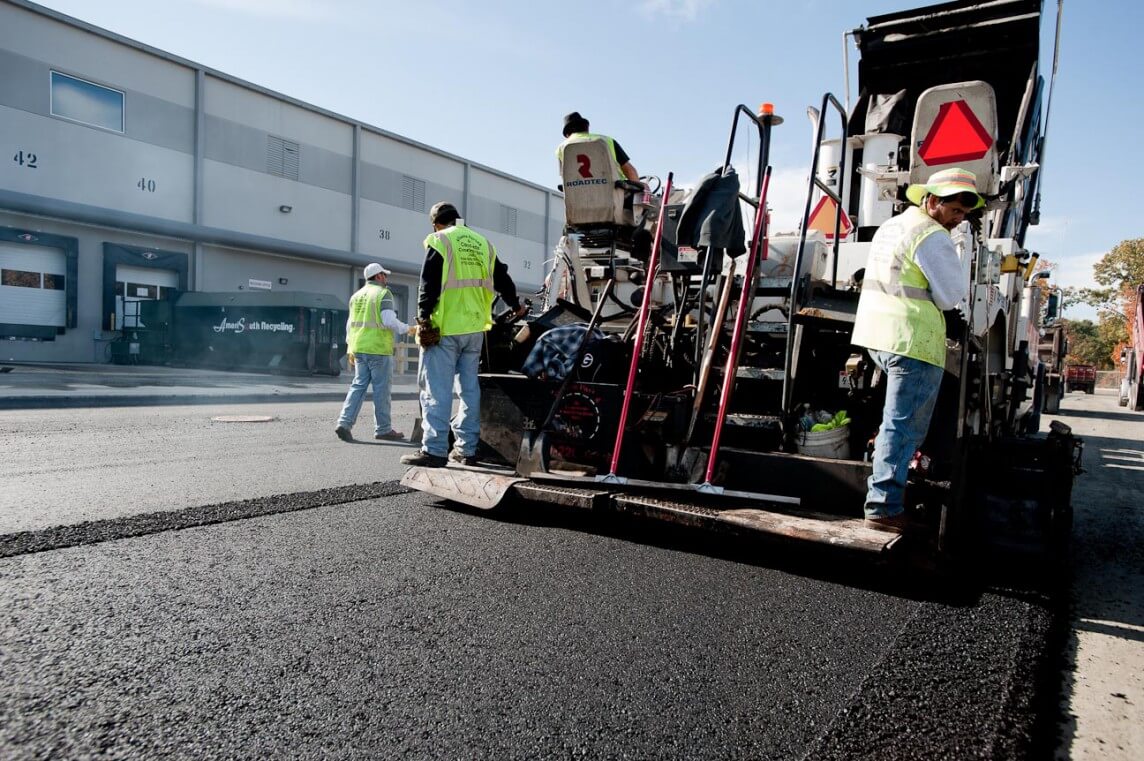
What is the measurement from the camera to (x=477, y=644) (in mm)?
2428

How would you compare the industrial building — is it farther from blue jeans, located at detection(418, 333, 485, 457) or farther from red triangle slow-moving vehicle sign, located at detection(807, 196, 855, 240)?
red triangle slow-moving vehicle sign, located at detection(807, 196, 855, 240)

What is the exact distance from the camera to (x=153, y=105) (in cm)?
2127

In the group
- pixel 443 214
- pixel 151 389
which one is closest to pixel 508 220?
pixel 151 389

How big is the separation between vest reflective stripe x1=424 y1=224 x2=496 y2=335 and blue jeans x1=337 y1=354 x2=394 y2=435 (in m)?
2.69

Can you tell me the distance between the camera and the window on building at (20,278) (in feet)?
61.4

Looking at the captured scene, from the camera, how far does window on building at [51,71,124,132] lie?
63.6 feet

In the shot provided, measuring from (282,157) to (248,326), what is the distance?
8.46 metres

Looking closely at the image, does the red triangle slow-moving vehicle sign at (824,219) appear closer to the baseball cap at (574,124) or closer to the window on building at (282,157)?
the baseball cap at (574,124)

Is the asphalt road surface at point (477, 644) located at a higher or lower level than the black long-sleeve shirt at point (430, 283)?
lower

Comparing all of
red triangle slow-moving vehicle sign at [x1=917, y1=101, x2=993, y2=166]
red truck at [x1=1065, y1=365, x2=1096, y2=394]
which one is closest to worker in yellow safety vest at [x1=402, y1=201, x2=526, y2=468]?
red triangle slow-moving vehicle sign at [x1=917, y1=101, x2=993, y2=166]

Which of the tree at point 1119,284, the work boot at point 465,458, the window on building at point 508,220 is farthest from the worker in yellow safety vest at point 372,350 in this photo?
the tree at point 1119,284

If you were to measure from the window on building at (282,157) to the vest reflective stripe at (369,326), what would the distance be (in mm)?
19310

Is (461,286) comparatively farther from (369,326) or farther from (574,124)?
(369,326)

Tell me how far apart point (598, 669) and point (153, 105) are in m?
24.1
